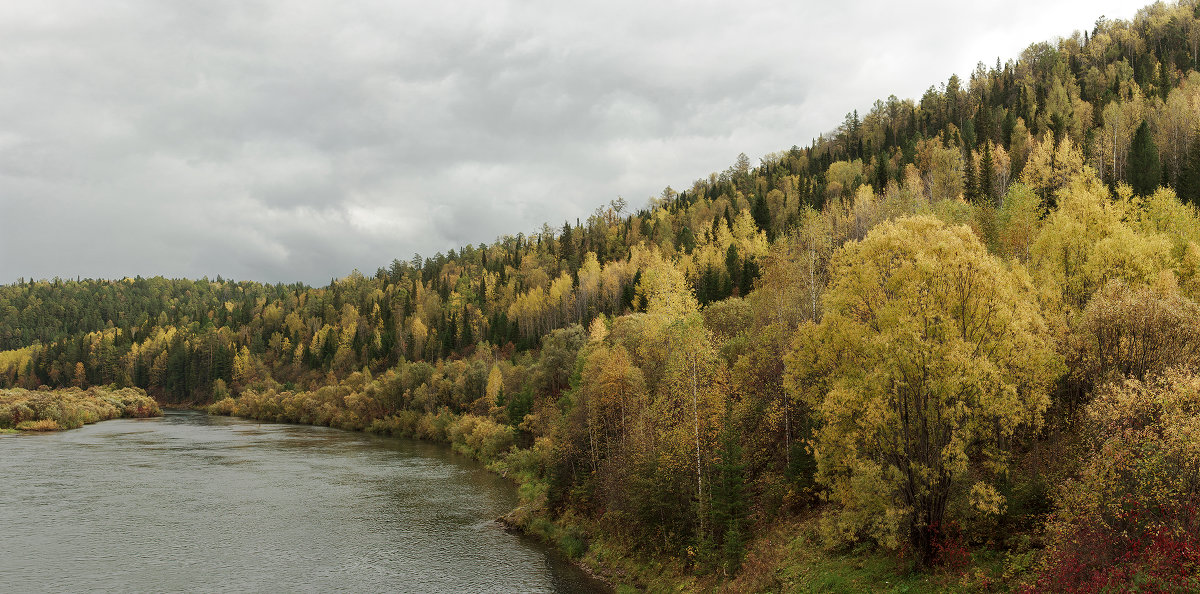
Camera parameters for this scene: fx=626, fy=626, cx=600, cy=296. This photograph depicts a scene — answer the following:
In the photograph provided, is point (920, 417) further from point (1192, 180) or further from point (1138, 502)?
point (1192, 180)

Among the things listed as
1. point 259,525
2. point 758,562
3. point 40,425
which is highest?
point 40,425

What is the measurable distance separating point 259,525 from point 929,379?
4891cm

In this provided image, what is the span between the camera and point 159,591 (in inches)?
1390

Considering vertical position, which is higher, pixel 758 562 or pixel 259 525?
pixel 758 562

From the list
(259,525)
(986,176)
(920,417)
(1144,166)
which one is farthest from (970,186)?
(259,525)

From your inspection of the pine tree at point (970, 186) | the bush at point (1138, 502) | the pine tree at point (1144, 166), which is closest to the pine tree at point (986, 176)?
the pine tree at point (970, 186)

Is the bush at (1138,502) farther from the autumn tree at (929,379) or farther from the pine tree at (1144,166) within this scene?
the pine tree at (1144,166)

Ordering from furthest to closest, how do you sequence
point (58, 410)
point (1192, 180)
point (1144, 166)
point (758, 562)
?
1. point (58, 410)
2. point (1144, 166)
3. point (1192, 180)
4. point (758, 562)

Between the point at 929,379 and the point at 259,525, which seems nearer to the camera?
the point at 929,379

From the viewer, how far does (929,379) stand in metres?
24.3

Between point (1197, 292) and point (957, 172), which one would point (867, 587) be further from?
point (957, 172)

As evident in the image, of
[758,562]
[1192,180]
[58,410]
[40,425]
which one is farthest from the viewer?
[58,410]

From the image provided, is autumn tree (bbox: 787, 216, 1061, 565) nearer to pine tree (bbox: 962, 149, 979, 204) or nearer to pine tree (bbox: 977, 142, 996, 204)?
pine tree (bbox: 962, 149, 979, 204)

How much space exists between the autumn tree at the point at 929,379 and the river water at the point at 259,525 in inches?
Answer: 762
